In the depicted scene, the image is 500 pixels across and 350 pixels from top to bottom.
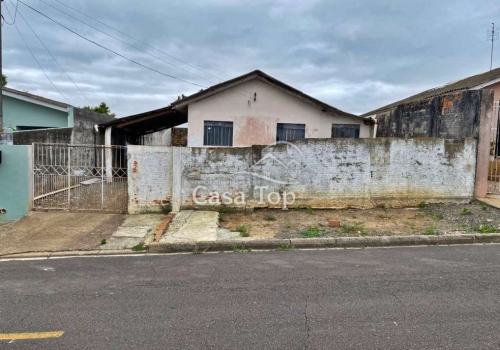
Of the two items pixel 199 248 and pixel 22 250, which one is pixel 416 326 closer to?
pixel 199 248

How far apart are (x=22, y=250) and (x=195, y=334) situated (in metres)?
4.75

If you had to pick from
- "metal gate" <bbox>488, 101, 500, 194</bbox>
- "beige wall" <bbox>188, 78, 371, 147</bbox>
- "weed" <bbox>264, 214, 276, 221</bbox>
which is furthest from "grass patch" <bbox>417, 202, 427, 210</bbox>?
"beige wall" <bbox>188, 78, 371, 147</bbox>

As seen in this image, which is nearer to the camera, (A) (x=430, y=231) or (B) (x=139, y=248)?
(B) (x=139, y=248)

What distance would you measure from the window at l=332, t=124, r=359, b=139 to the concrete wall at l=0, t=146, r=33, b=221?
37.3 ft

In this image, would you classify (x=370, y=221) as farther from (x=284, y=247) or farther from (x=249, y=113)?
(x=249, y=113)

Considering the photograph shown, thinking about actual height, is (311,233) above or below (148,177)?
below

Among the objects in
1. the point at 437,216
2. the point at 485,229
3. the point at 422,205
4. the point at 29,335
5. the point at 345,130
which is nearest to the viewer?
the point at 29,335

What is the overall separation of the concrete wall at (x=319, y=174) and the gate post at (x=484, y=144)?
21 cm

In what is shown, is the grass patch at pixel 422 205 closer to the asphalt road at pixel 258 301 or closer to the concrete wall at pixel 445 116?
the concrete wall at pixel 445 116

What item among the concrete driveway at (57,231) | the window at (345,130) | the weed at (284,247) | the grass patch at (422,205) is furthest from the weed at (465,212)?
the concrete driveway at (57,231)

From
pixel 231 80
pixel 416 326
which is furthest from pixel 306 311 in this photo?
pixel 231 80

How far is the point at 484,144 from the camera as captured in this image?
9383 millimetres

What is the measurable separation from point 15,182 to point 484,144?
501 inches

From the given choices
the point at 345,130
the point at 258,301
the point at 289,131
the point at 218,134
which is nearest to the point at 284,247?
the point at 258,301
